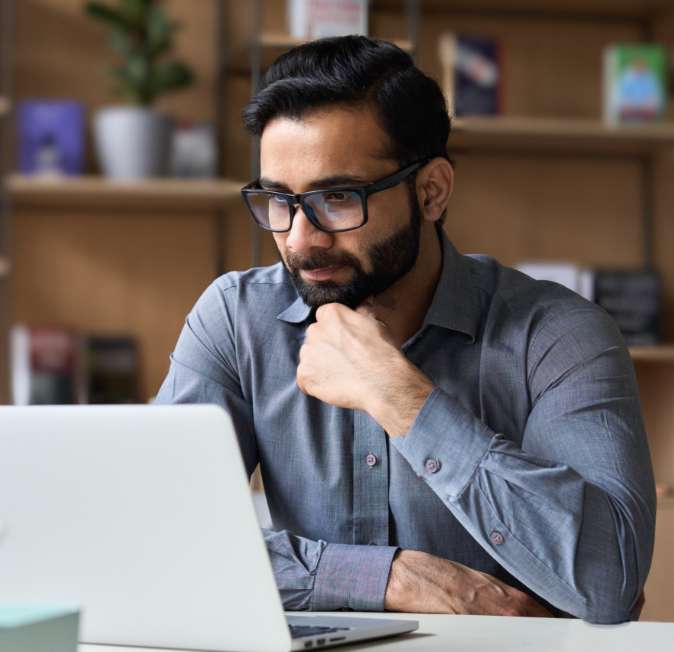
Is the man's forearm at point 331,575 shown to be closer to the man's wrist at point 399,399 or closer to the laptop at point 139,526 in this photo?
the man's wrist at point 399,399

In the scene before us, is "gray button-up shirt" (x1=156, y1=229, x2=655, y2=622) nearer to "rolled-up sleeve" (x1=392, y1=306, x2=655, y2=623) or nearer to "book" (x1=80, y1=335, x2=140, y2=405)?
"rolled-up sleeve" (x1=392, y1=306, x2=655, y2=623)

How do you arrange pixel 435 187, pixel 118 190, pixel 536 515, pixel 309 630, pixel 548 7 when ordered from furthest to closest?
pixel 548 7
pixel 118 190
pixel 435 187
pixel 536 515
pixel 309 630

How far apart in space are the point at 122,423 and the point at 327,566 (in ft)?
1.63

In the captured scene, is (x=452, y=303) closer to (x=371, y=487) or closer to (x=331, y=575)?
(x=371, y=487)

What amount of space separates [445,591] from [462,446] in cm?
16

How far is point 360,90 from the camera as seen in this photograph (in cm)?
156

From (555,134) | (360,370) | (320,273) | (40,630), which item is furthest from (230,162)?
(40,630)

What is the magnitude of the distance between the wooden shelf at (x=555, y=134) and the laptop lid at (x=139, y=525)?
2077mm

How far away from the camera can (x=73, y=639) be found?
883 millimetres

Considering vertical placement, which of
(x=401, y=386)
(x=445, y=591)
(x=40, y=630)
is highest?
(x=401, y=386)

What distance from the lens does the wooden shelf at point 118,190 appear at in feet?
9.34

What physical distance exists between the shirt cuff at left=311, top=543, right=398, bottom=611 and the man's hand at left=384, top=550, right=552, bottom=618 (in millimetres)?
12

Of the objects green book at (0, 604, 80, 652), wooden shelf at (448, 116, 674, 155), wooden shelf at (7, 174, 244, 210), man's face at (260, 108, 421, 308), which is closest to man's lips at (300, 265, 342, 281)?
man's face at (260, 108, 421, 308)

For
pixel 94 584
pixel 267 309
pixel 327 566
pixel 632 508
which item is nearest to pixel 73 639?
pixel 94 584
